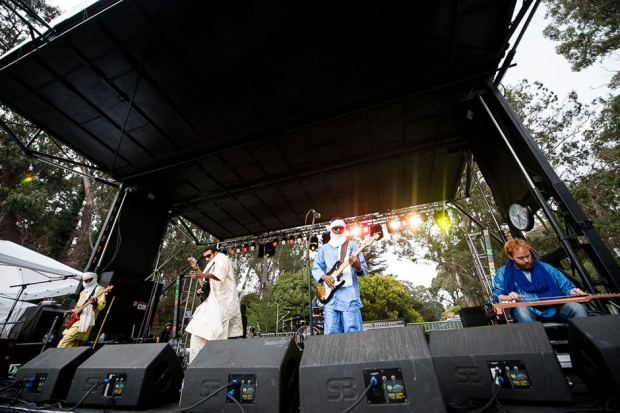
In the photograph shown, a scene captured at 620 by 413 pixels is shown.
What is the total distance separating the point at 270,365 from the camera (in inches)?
68.2

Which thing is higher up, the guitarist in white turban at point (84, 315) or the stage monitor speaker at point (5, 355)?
the guitarist in white turban at point (84, 315)

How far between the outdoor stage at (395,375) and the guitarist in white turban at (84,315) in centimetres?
325

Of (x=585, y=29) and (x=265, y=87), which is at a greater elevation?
(x=585, y=29)

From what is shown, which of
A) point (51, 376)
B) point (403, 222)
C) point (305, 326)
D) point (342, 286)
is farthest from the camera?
point (403, 222)

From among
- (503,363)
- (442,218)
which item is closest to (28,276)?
(503,363)

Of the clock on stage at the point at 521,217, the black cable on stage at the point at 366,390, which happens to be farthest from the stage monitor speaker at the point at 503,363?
the clock on stage at the point at 521,217

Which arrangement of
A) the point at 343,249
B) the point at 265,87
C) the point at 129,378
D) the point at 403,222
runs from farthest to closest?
the point at 403,222, the point at 265,87, the point at 343,249, the point at 129,378

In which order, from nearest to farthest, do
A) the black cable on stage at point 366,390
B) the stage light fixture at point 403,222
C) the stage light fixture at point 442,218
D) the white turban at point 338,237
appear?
the black cable on stage at point 366,390 → the white turban at point 338,237 → the stage light fixture at point 442,218 → the stage light fixture at point 403,222

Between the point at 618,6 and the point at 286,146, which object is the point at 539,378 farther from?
the point at 618,6

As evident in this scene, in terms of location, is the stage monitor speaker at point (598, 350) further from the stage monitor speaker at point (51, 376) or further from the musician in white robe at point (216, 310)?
the stage monitor speaker at point (51, 376)

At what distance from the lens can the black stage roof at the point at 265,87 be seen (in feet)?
15.1

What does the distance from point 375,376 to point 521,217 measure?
5202 millimetres

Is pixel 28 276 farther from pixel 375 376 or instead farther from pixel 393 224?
pixel 393 224

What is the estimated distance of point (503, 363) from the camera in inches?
62.6
